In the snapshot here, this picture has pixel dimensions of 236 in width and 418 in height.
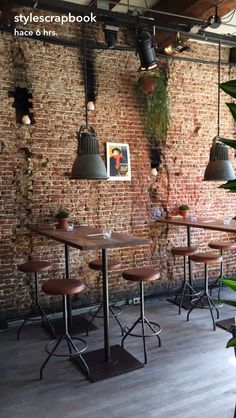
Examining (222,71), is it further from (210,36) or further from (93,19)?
(93,19)

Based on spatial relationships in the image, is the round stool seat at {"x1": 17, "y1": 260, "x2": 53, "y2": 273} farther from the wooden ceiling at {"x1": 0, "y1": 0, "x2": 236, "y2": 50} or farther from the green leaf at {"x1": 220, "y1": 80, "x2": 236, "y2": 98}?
the green leaf at {"x1": 220, "y1": 80, "x2": 236, "y2": 98}

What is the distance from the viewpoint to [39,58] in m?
4.26

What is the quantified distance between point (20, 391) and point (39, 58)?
3.63 meters

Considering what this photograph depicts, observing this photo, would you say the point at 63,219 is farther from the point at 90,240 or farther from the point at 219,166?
the point at 219,166

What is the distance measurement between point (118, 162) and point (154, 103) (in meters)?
1.02

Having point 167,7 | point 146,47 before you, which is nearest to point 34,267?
point 146,47

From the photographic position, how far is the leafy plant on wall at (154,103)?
4.83 metres

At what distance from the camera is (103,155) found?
4684 mm

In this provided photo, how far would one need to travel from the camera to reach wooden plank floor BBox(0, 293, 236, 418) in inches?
95.9

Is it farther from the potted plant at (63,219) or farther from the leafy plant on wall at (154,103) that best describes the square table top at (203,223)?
the potted plant at (63,219)

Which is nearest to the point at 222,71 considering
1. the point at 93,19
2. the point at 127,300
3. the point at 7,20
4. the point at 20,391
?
the point at 93,19

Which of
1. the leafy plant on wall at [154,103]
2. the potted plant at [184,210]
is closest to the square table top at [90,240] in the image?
the potted plant at [184,210]

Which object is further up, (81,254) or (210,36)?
(210,36)

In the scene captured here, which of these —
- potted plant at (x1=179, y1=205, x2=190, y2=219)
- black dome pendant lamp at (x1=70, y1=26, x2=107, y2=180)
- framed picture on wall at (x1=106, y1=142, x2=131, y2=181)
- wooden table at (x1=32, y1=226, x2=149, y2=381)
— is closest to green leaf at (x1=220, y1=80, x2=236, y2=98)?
wooden table at (x1=32, y1=226, x2=149, y2=381)
